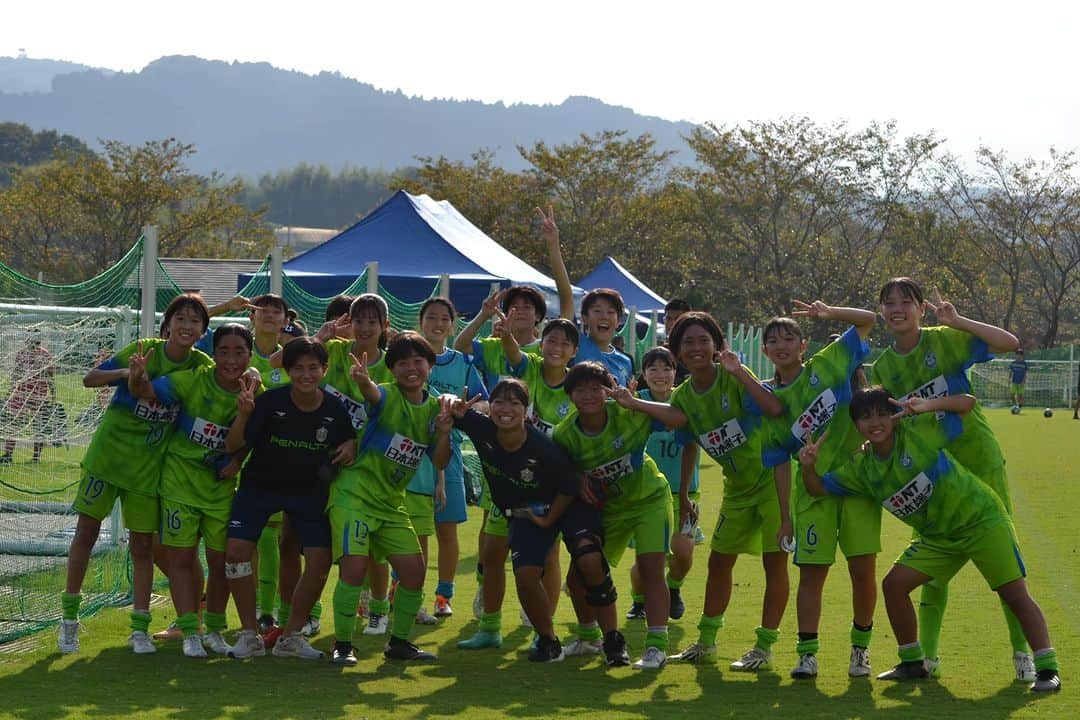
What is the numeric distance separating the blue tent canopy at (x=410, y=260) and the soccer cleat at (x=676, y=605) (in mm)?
8544

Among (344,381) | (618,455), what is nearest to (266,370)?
(344,381)

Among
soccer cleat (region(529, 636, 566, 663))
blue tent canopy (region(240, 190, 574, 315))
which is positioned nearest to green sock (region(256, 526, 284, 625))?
soccer cleat (region(529, 636, 566, 663))

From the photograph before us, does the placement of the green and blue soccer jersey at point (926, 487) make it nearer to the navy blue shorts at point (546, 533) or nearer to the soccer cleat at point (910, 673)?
the soccer cleat at point (910, 673)

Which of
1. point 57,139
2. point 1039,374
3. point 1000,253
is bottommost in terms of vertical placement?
point 1039,374

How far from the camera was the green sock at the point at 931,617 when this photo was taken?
6.54 m

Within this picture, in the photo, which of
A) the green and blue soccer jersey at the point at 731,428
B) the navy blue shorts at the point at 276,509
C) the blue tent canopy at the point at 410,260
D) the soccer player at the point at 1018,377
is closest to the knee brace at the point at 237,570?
the navy blue shorts at the point at 276,509

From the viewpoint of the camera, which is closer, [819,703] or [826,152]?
[819,703]

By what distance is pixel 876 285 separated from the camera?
49.6m

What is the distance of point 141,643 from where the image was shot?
675 cm

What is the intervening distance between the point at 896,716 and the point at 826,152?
45257mm

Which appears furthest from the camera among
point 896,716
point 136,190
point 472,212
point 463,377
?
point 472,212

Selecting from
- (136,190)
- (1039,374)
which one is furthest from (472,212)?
(1039,374)

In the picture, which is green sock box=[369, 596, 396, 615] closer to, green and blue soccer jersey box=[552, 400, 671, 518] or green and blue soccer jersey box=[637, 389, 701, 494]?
green and blue soccer jersey box=[552, 400, 671, 518]

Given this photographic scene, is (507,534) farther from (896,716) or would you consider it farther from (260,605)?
(896,716)
